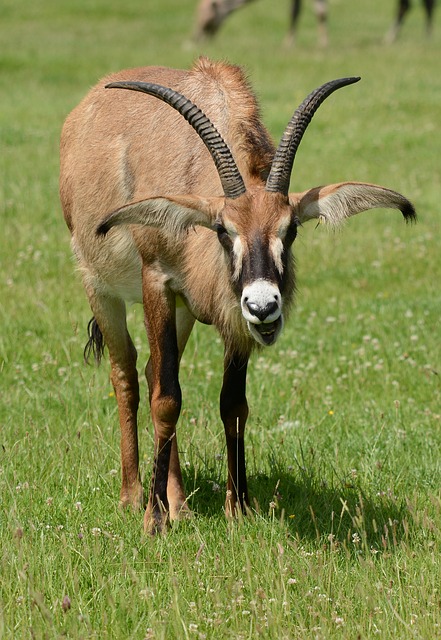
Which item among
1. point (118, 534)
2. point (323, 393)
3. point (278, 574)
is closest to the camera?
point (278, 574)

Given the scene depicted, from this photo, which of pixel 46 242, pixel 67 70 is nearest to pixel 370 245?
pixel 46 242

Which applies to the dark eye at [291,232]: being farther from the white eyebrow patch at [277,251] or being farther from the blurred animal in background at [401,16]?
the blurred animal in background at [401,16]

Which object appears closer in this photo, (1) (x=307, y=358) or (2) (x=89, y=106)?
(2) (x=89, y=106)

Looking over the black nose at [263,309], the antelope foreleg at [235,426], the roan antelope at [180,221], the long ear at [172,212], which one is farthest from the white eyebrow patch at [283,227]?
the antelope foreleg at [235,426]

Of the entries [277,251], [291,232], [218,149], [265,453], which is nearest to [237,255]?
[277,251]

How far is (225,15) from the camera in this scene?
3353 cm

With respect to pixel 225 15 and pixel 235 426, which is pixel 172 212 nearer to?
pixel 235 426

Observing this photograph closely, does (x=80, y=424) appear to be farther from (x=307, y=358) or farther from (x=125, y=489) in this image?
(x=307, y=358)

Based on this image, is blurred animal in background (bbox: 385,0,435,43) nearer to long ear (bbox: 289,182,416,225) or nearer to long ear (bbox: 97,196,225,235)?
long ear (bbox: 289,182,416,225)

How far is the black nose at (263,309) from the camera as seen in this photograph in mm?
4660

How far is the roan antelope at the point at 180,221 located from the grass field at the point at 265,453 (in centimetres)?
33

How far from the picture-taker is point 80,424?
22.7ft

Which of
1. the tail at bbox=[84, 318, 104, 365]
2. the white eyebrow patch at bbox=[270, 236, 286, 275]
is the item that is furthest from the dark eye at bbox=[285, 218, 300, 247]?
the tail at bbox=[84, 318, 104, 365]

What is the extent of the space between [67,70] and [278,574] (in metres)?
20.3
